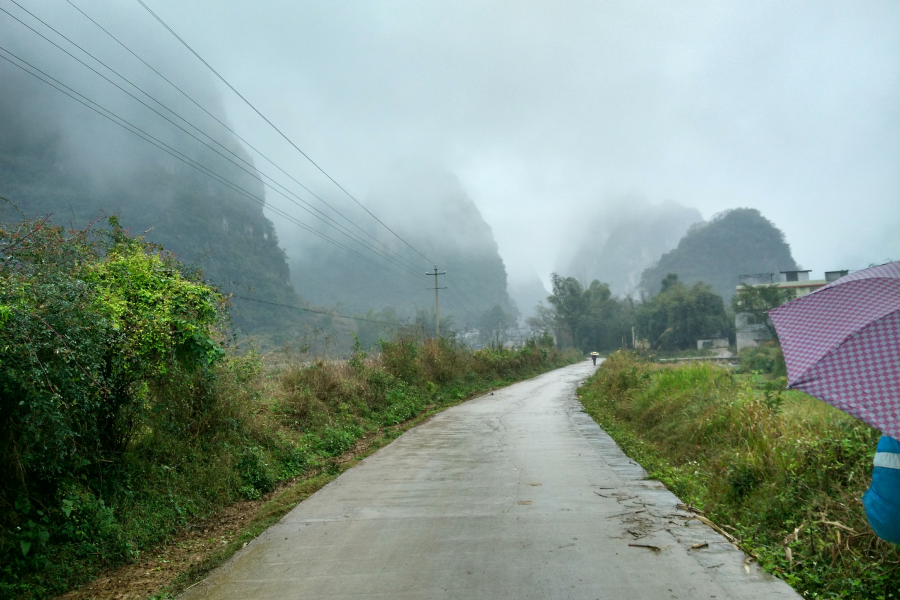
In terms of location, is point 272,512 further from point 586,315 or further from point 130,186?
point 586,315

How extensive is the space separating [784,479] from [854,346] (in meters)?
3.16

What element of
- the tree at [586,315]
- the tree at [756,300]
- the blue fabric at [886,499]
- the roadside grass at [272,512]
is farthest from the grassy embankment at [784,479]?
the tree at [586,315]

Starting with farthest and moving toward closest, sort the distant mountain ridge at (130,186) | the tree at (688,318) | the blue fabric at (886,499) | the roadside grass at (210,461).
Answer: the tree at (688,318)
the distant mountain ridge at (130,186)
the roadside grass at (210,461)
the blue fabric at (886,499)

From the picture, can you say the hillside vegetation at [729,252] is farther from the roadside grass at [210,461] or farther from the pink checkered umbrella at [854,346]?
the pink checkered umbrella at [854,346]

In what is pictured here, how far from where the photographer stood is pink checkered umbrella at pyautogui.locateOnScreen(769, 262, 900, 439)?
291 centimetres

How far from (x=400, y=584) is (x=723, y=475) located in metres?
4.62

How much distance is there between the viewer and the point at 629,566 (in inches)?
169

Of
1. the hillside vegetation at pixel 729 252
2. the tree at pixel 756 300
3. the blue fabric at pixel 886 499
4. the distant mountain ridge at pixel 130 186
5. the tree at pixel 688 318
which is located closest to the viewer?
the blue fabric at pixel 886 499

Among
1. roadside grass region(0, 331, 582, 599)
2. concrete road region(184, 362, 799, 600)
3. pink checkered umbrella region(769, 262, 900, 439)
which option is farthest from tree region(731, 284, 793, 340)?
pink checkered umbrella region(769, 262, 900, 439)

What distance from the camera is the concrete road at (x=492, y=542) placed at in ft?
13.1

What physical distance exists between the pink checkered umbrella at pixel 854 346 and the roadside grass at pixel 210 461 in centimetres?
470

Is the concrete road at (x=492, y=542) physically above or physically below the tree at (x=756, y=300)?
below

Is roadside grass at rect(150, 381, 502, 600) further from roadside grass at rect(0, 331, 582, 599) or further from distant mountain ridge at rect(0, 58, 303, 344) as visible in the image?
distant mountain ridge at rect(0, 58, 303, 344)

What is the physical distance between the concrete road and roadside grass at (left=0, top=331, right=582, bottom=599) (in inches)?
24.6
